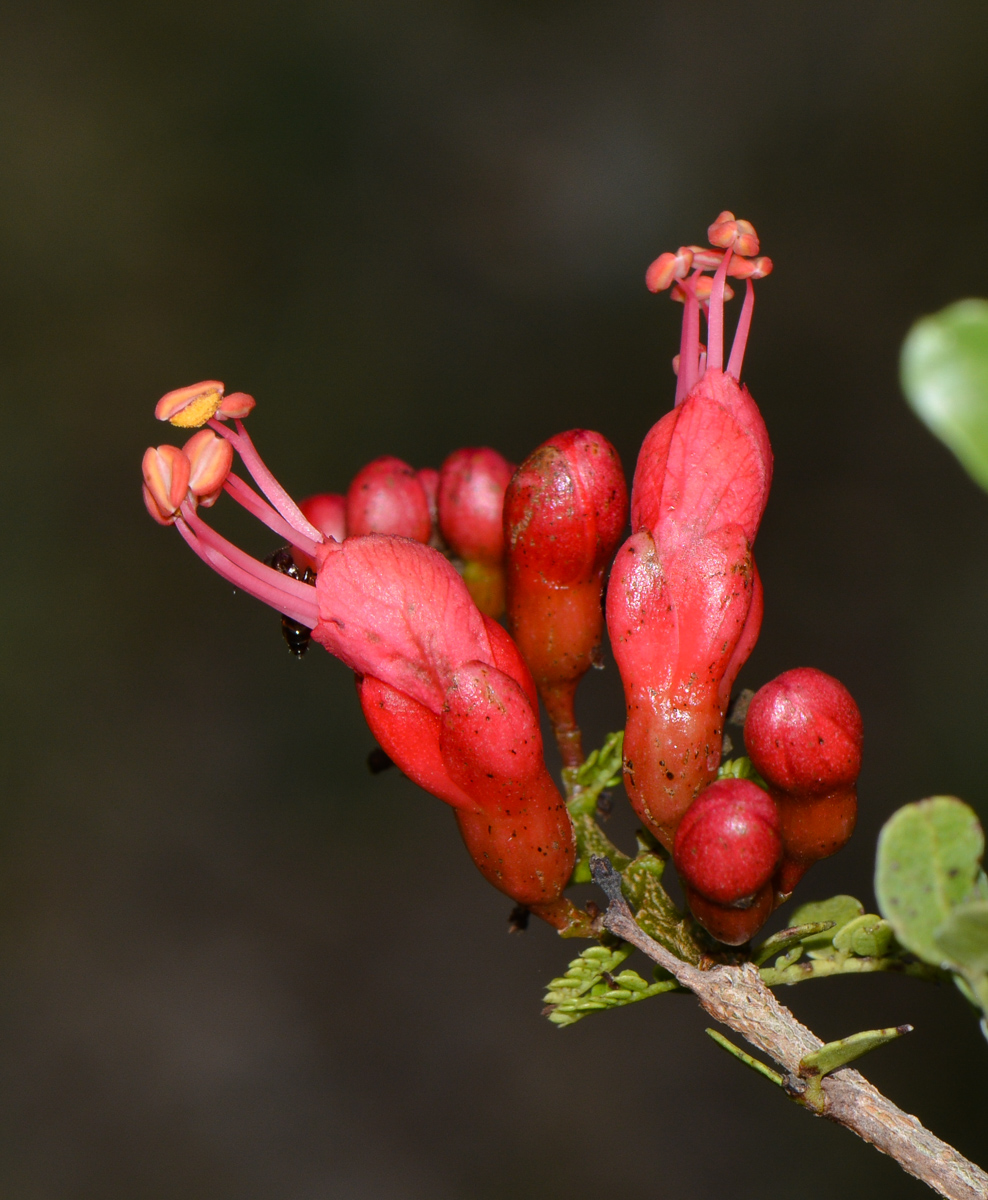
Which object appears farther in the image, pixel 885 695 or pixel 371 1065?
pixel 885 695

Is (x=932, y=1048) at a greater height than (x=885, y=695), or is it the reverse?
(x=885, y=695)

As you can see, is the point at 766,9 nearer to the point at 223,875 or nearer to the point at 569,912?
the point at 223,875

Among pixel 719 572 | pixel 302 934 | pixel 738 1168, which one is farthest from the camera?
pixel 302 934

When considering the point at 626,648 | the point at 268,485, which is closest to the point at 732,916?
the point at 626,648

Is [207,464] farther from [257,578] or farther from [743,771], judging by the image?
[743,771]

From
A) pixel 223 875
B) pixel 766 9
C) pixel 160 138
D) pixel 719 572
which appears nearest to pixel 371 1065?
pixel 223 875

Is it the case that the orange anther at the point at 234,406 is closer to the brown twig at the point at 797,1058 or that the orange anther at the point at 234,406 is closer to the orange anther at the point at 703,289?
the orange anther at the point at 703,289

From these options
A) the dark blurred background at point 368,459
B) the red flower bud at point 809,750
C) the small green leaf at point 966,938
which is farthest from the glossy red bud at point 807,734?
the dark blurred background at point 368,459
